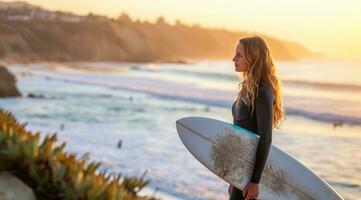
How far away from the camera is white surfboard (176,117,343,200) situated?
406cm

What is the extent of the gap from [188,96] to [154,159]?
30.5m

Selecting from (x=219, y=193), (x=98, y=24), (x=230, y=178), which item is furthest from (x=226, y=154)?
(x=98, y=24)

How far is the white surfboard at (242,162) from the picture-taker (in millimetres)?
4059

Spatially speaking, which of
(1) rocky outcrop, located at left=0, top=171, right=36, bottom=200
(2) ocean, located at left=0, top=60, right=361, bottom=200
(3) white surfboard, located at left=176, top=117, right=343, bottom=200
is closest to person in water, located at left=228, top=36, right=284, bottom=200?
(3) white surfboard, located at left=176, top=117, right=343, bottom=200

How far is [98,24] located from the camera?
16425 centimetres

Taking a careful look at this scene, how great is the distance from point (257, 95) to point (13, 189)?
1.55 meters

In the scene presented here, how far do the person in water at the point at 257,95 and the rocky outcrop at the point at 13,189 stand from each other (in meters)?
1.38

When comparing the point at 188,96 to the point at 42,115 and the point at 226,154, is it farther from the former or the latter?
the point at 226,154

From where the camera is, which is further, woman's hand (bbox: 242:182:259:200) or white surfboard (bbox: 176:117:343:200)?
white surfboard (bbox: 176:117:343:200)

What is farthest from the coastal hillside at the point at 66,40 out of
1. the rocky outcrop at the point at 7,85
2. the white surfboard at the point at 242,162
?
the white surfboard at the point at 242,162

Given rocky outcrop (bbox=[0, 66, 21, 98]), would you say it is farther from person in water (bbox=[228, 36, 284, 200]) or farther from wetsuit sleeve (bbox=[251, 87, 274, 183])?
wetsuit sleeve (bbox=[251, 87, 274, 183])

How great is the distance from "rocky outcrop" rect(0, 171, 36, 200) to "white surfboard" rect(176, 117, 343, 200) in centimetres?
137

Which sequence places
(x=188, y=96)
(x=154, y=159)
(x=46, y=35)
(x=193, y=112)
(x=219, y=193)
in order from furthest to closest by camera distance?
(x=46, y=35) < (x=188, y=96) < (x=193, y=112) < (x=154, y=159) < (x=219, y=193)

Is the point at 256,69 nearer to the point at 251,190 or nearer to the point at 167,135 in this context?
the point at 251,190
